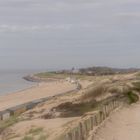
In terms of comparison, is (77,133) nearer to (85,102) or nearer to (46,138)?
(46,138)

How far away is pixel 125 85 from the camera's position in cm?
3412

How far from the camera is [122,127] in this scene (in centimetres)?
1905

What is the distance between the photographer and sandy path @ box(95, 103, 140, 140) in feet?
53.9

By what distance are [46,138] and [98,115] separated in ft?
8.52

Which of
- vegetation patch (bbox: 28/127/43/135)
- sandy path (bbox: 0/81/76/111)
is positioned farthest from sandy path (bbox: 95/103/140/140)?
sandy path (bbox: 0/81/76/111)

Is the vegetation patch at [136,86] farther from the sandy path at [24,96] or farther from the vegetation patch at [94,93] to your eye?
the sandy path at [24,96]

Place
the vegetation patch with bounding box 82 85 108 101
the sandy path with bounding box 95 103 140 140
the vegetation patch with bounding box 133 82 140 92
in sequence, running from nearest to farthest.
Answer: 1. the sandy path with bounding box 95 103 140 140
2. the vegetation patch with bounding box 82 85 108 101
3. the vegetation patch with bounding box 133 82 140 92

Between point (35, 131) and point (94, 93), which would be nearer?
point (35, 131)

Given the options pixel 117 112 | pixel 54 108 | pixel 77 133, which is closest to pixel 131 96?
pixel 54 108

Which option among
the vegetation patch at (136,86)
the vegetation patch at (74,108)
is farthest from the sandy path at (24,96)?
the vegetation patch at (74,108)

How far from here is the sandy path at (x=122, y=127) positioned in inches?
647

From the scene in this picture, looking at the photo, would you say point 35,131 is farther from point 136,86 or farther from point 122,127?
point 136,86

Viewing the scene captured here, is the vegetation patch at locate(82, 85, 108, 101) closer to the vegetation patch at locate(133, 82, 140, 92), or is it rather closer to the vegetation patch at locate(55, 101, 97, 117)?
the vegetation patch at locate(55, 101, 97, 117)

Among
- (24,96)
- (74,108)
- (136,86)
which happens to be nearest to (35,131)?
(74,108)
